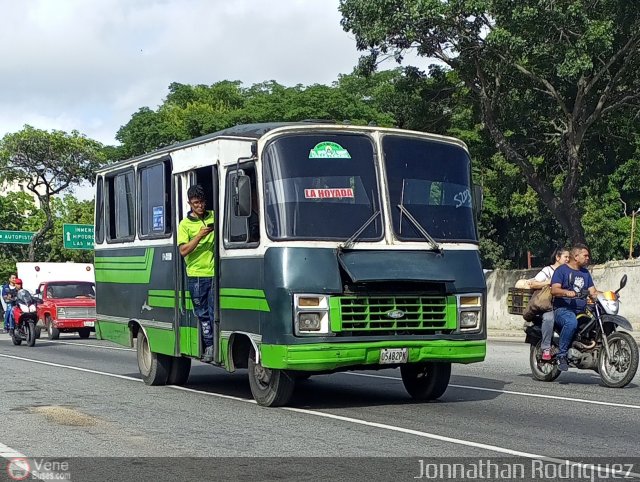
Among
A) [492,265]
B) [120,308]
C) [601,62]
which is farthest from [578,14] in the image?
[492,265]

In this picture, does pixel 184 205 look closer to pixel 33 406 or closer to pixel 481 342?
pixel 33 406

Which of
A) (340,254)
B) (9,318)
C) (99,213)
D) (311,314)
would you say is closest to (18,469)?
(311,314)

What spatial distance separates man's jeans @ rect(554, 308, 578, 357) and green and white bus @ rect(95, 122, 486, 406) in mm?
2103

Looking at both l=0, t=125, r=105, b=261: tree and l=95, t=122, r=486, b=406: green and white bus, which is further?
l=0, t=125, r=105, b=261: tree

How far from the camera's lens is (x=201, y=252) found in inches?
488

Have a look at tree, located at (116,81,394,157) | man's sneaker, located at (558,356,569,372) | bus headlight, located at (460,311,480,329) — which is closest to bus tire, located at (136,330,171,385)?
bus headlight, located at (460,311,480,329)

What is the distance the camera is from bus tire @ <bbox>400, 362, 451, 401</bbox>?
12094mm

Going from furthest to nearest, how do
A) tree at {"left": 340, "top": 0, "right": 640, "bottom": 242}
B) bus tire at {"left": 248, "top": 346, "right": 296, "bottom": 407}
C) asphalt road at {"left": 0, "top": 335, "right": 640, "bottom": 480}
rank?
tree at {"left": 340, "top": 0, "right": 640, "bottom": 242}
bus tire at {"left": 248, "top": 346, "right": 296, "bottom": 407}
asphalt road at {"left": 0, "top": 335, "right": 640, "bottom": 480}

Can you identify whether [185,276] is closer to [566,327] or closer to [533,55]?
[566,327]

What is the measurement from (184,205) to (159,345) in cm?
197

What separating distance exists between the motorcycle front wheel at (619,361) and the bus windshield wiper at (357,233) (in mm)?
3702

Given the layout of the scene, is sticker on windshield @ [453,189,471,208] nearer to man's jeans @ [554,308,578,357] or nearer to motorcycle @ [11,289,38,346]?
man's jeans @ [554,308,578,357]

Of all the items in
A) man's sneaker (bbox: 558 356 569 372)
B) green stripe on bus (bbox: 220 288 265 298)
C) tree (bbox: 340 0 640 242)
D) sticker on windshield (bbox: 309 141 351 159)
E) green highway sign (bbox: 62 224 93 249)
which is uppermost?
tree (bbox: 340 0 640 242)

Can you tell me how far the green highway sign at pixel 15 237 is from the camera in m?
62.0
